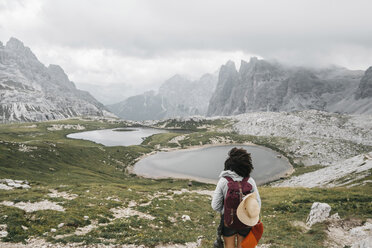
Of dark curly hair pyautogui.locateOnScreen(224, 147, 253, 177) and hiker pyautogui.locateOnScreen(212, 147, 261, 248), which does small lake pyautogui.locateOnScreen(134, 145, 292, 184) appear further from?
dark curly hair pyautogui.locateOnScreen(224, 147, 253, 177)

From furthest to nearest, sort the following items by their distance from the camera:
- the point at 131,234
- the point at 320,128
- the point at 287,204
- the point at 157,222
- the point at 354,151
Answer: the point at 320,128 < the point at 354,151 < the point at 287,204 < the point at 157,222 < the point at 131,234

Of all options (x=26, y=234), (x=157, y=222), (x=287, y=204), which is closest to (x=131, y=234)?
(x=157, y=222)

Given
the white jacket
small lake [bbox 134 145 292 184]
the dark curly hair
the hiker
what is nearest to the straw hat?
the hiker

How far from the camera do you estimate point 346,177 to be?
41969 millimetres

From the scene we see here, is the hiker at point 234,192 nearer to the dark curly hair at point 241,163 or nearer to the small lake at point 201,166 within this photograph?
the dark curly hair at point 241,163

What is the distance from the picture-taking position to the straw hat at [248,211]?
700 cm

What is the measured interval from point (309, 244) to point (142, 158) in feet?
343

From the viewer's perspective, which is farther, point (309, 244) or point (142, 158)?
point (142, 158)

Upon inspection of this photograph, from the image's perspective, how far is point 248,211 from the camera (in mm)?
6980

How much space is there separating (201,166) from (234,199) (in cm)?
9135

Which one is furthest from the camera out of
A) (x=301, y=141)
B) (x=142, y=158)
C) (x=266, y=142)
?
(x=266, y=142)

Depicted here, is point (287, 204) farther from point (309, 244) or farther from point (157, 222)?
point (157, 222)

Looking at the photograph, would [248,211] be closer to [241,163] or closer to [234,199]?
[234,199]

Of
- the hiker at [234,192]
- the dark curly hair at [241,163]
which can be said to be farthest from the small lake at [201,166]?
the dark curly hair at [241,163]
